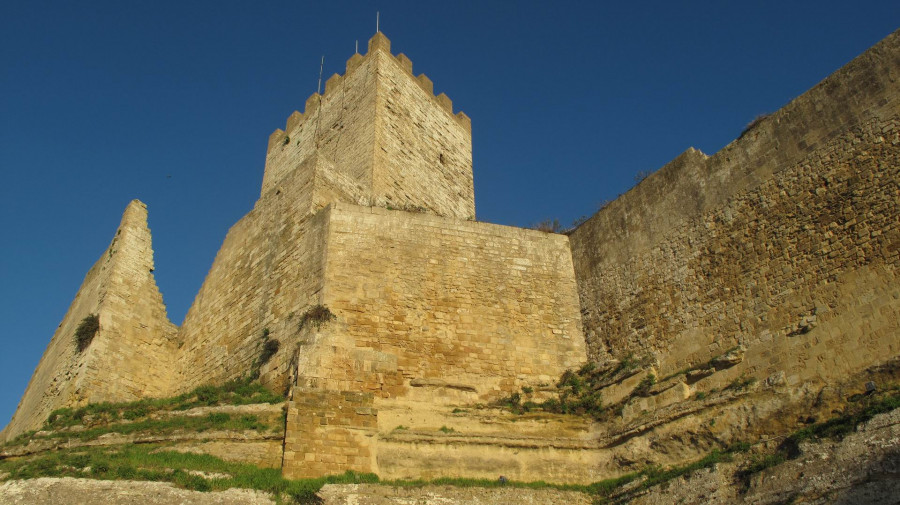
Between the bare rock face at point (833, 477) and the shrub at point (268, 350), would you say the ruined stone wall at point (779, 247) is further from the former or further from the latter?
the shrub at point (268, 350)

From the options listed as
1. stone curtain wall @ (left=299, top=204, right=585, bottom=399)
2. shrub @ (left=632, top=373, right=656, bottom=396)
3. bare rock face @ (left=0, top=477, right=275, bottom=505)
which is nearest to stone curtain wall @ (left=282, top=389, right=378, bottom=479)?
stone curtain wall @ (left=299, top=204, right=585, bottom=399)

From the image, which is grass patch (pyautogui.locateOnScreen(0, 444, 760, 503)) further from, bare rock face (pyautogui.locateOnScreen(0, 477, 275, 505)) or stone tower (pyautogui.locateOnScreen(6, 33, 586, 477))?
stone tower (pyautogui.locateOnScreen(6, 33, 586, 477))

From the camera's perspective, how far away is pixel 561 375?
569 inches

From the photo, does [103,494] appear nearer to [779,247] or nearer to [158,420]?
[158,420]

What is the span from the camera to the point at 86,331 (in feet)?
52.5

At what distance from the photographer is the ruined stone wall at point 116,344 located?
605 inches

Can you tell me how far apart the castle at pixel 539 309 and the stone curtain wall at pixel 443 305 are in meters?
0.04

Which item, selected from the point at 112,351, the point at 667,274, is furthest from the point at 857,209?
the point at 112,351

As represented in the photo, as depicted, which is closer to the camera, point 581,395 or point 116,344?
point 581,395

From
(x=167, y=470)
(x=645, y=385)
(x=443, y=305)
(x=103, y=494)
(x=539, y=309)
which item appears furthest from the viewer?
(x=539, y=309)

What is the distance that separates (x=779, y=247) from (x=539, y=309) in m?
4.66

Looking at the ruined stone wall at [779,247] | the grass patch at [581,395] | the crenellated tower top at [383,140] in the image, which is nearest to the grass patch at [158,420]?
the grass patch at [581,395]

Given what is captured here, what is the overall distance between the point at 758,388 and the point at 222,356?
10.0 meters

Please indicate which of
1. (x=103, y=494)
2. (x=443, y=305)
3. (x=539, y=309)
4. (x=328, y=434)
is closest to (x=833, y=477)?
(x=328, y=434)
